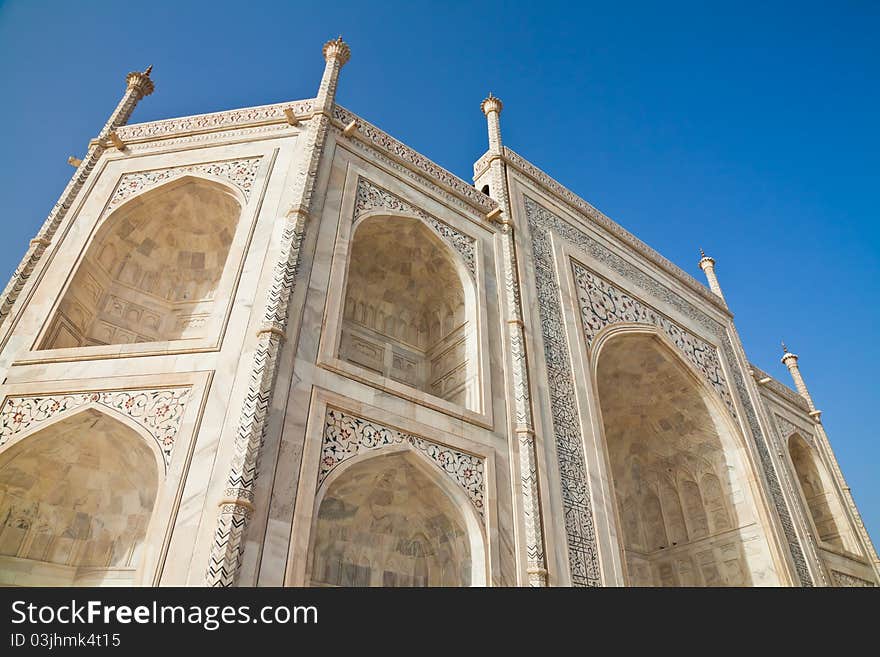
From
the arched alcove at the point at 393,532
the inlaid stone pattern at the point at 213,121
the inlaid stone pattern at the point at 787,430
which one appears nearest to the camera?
the arched alcove at the point at 393,532

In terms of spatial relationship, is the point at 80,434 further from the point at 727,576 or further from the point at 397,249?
the point at 727,576

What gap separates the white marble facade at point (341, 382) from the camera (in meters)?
4.29

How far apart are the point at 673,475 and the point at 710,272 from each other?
446cm

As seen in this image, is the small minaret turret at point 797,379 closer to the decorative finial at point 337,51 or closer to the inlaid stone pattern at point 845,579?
the inlaid stone pattern at point 845,579

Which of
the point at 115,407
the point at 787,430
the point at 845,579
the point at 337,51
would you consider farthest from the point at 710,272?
the point at 115,407

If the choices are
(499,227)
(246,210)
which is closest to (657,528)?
(499,227)

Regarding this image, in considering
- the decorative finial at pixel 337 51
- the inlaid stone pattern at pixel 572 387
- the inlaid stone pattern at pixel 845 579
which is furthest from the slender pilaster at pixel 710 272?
the decorative finial at pixel 337 51

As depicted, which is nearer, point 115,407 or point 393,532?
point 115,407

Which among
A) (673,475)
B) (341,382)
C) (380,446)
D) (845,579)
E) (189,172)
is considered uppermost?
(189,172)

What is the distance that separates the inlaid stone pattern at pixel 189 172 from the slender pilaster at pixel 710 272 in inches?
360

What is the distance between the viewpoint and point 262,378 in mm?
4312

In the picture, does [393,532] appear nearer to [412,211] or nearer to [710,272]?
[412,211]

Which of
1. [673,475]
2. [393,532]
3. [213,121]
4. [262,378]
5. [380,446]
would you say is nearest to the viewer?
[262,378]
